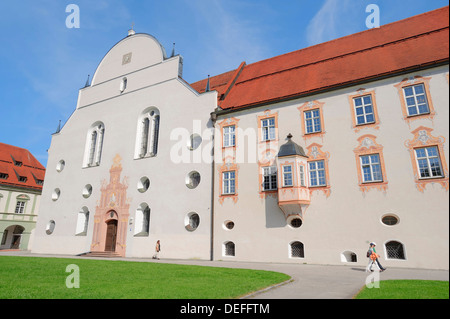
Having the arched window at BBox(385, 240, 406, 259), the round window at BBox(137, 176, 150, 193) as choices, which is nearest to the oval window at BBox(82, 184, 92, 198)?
the round window at BBox(137, 176, 150, 193)

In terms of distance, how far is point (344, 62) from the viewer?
19.6 metres

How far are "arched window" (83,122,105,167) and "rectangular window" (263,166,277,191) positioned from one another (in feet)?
54.8

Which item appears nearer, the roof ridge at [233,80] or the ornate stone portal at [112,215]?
the roof ridge at [233,80]

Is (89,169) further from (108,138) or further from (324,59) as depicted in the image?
(324,59)

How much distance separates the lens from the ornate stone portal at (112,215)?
77.4 feet

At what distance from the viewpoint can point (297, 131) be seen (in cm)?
1831

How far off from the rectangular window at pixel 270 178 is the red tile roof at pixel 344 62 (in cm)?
450

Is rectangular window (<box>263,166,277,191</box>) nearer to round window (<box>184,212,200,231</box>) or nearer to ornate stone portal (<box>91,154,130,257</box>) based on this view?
round window (<box>184,212,200,231</box>)

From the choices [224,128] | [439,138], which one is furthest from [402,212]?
[224,128]

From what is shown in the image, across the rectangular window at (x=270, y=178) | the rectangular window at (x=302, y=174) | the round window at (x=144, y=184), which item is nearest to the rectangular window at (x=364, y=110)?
the rectangular window at (x=302, y=174)

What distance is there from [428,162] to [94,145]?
88.2 ft

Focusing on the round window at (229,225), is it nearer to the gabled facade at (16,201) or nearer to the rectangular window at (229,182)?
the rectangular window at (229,182)

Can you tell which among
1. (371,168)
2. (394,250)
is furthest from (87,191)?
(394,250)

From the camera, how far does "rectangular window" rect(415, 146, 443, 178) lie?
13.8 metres
